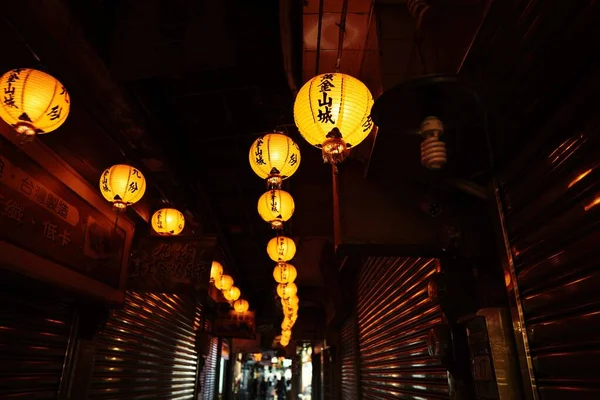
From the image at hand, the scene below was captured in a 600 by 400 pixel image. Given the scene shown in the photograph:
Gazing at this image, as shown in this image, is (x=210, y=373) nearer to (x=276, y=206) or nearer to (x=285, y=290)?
(x=285, y=290)

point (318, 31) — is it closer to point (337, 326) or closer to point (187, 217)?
point (187, 217)

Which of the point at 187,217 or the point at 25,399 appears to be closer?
the point at 25,399

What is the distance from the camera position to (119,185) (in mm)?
5930

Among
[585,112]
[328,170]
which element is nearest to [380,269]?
[328,170]

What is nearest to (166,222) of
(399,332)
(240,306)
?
(399,332)

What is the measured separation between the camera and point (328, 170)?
10.5m

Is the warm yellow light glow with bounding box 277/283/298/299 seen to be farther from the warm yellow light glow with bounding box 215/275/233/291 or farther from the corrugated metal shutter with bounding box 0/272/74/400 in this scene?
the corrugated metal shutter with bounding box 0/272/74/400

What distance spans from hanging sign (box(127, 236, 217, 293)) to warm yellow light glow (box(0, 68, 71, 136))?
3.50 m

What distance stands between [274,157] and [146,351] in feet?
21.2

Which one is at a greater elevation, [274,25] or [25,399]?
[274,25]

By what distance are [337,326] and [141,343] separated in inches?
375

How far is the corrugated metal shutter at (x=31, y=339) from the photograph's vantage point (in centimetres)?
487

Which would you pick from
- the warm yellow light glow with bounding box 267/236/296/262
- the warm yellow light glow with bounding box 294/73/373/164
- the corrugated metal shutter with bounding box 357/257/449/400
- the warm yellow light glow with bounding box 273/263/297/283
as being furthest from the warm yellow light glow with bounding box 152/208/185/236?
the warm yellow light glow with bounding box 273/263/297/283

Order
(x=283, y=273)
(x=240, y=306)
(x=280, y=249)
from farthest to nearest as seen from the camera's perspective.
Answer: (x=240, y=306), (x=283, y=273), (x=280, y=249)
